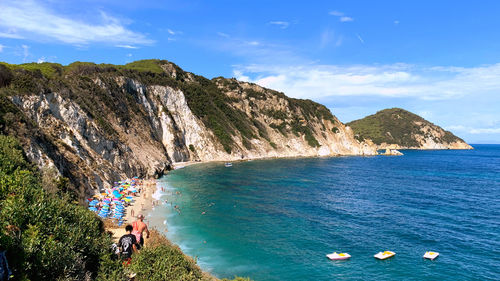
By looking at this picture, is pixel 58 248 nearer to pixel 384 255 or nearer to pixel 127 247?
pixel 127 247

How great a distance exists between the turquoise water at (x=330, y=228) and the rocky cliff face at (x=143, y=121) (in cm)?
1482

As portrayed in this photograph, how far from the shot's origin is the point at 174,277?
12258mm

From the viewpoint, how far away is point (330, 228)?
35531 millimetres

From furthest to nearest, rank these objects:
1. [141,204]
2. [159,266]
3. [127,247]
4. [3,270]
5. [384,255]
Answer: [141,204], [384,255], [127,247], [159,266], [3,270]

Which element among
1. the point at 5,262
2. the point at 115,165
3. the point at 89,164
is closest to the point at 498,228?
the point at 5,262

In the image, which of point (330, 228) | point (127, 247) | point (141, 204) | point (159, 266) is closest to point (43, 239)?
point (127, 247)

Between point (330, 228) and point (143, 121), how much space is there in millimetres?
64735

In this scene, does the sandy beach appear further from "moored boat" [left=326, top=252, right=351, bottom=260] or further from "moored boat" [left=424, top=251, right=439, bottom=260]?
"moored boat" [left=424, top=251, right=439, bottom=260]

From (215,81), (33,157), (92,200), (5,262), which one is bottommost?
(92,200)

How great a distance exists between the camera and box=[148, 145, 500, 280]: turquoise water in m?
25.3

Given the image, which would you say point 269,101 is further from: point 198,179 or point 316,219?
point 316,219

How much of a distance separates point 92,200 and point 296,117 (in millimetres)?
123908

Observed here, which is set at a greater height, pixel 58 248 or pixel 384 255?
pixel 58 248

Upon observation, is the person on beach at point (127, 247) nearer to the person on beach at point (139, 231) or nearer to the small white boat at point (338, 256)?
the person on beach at point (139, 231)
